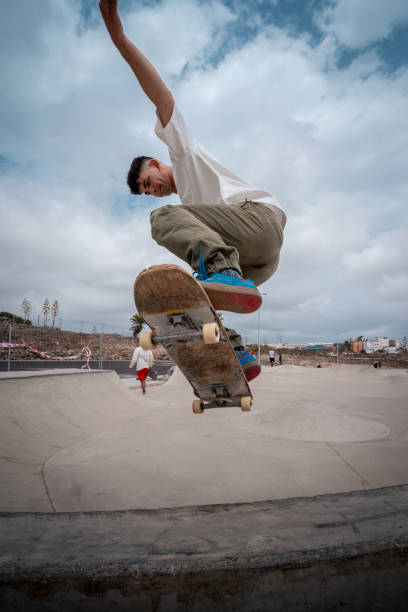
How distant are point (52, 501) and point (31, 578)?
222cm

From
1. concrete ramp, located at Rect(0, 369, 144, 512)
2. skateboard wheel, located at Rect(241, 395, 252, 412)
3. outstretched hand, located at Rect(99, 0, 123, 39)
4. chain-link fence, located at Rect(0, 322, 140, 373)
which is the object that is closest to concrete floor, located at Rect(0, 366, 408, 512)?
concrete ramp, located at Rect(0, 369, 144, 512)

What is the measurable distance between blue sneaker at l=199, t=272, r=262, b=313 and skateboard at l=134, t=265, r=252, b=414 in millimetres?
93

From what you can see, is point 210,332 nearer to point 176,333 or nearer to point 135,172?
point 176,333

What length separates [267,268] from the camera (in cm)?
291

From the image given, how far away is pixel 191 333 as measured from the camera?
2.37 m

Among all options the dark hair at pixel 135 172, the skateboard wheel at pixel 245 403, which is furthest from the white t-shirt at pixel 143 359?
the dark hair at pixel 135 172

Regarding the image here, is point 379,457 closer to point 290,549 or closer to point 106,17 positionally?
point 290,549

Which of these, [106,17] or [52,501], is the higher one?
[106,17]

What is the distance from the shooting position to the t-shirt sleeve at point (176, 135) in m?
2.35

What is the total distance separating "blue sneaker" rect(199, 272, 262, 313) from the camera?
218 cm

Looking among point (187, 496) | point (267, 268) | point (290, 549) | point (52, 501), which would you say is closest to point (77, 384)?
point (52, 501)

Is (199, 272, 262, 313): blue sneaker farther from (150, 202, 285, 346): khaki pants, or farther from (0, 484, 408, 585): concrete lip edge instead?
(0, 484, 408, 585): concrete lip edge

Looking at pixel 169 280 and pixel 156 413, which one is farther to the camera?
pixel 156 413

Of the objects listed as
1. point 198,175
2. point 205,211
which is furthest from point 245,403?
point 198,175
